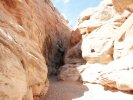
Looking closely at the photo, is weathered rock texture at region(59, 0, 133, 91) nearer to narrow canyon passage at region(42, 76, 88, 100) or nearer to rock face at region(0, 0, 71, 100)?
narrow canyon passage at region(42, 76, 88, 100)

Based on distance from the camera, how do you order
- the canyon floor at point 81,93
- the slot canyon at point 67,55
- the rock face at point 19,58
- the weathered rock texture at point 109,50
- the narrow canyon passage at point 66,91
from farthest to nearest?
the weathered rock texture at point 109,50
the narrow canyon passage at point 66,91
the canyon floor at point 81,93
the slot canyon at point 67,55
the rock face at point 19,58

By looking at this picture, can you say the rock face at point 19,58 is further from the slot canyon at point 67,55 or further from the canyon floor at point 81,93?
the canyon floor at point 81,93

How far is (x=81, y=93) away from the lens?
617 inches

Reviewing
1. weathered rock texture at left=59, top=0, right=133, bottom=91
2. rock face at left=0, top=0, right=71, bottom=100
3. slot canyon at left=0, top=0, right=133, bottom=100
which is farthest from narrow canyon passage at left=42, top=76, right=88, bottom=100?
weathered rock texture at left=59, top=0, right=133, bottom=91

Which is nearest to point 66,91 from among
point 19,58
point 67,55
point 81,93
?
point 81,93

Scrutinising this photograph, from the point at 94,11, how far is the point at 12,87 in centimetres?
2226

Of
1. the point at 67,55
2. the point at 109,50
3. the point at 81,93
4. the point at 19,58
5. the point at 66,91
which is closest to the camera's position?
the point at 19,58

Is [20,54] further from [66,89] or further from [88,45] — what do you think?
[88,45]

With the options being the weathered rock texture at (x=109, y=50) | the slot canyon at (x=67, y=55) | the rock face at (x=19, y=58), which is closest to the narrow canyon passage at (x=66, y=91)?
the slot canyon at (x=67, y=55)

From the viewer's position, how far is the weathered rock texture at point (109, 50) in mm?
15625

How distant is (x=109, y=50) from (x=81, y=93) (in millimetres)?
6434

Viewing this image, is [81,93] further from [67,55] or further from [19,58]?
[67,55]

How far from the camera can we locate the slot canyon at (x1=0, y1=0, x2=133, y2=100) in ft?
32.0

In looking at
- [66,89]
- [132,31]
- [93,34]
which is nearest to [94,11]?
[93,34]
